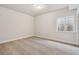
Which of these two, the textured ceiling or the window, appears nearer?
the textured ceiling

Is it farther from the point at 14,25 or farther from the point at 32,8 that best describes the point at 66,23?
the point at 14,25

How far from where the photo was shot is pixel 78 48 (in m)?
2.20

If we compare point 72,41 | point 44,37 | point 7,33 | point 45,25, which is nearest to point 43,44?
point 44,37

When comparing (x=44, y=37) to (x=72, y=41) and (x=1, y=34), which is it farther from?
(x=1, y=34)

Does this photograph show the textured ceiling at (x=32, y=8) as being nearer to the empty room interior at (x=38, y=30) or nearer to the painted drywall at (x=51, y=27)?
the empty room interior at (x=38, y=30)

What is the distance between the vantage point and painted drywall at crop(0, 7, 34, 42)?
2248mm

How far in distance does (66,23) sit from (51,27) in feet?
1.20

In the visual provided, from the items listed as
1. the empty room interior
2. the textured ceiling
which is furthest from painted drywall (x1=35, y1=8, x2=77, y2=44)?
the textured ceiling

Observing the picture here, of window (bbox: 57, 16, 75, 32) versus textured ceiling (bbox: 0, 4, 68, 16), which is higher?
textured ceiling (bbox: 0, 4, 68, 16)

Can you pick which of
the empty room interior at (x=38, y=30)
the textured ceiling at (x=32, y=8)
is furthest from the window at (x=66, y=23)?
the textured ceiling at (x=32, y=8)

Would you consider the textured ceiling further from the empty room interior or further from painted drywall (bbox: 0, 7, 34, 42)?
painted drywall (bbox: 0, 7, 34, 42)

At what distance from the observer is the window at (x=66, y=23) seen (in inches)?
86.9

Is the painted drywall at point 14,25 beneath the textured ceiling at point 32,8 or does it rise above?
beneath

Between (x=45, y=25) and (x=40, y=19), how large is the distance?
19 centimetres
